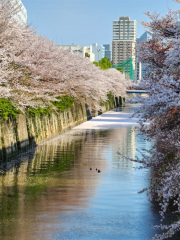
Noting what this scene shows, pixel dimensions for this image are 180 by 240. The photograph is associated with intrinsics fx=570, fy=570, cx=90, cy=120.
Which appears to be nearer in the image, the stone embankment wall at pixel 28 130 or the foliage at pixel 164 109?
the foliage at pixel 164 109

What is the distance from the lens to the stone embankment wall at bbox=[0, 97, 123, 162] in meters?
30.0

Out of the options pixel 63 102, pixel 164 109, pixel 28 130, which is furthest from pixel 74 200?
pixel 63 102

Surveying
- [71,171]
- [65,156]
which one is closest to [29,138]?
[65,156]

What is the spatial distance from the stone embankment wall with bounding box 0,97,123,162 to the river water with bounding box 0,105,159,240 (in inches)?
38.1

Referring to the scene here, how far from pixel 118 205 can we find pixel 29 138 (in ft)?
66.3

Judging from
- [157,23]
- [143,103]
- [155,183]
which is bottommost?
[155,183]

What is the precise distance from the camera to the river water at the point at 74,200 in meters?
14.1

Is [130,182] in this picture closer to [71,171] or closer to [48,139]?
[71,171]

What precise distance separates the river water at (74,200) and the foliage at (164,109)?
1254mm

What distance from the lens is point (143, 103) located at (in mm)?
11922

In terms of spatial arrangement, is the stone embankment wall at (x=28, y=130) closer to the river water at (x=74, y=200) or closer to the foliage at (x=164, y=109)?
the river water at (x=74, y=200)

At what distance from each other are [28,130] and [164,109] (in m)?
26.7

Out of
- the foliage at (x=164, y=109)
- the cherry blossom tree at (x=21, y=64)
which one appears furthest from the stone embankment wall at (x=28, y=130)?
the foliage at (x=164, y=109)

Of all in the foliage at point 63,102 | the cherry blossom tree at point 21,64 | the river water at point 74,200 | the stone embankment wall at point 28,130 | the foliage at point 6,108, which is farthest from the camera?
the foliage at point 63,102
